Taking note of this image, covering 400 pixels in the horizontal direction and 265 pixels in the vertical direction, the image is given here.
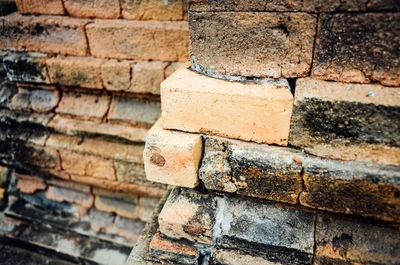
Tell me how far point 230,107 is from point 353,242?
0.82 m

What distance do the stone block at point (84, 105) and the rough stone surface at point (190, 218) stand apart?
1.46m

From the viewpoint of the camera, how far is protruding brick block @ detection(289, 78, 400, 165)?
3.69 feet

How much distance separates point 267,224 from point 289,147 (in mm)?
386

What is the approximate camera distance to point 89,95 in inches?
105

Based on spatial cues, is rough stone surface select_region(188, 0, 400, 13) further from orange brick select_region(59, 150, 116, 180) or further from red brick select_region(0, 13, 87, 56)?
orange brick select_region(59, 150, 116, 180)

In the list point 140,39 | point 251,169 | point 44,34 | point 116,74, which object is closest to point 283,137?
point 251,169

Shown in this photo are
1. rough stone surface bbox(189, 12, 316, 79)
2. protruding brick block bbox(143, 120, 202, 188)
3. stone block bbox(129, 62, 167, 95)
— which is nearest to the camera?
rough stone surface bbox(189, 12, 316, 79)

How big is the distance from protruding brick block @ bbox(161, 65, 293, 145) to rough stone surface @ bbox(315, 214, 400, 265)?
450 mm

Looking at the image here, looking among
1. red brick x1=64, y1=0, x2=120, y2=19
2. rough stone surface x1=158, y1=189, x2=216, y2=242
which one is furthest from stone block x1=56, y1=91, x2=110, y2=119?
rough stone surface x1=158, y1=189, x2=216, y2=242

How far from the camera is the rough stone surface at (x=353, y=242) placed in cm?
122

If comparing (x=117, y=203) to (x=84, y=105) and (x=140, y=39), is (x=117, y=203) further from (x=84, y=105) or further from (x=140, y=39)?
(x=140, y=39)

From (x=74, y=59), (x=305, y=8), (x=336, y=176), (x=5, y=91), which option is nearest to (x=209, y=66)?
(x=305, y=8)

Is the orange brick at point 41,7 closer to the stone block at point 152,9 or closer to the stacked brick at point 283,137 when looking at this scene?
the stone block at point 152,9

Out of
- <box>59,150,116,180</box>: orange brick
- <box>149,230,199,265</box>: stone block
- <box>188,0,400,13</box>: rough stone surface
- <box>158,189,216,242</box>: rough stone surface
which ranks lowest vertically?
<box>59,150,116,180</box>: orange brick
